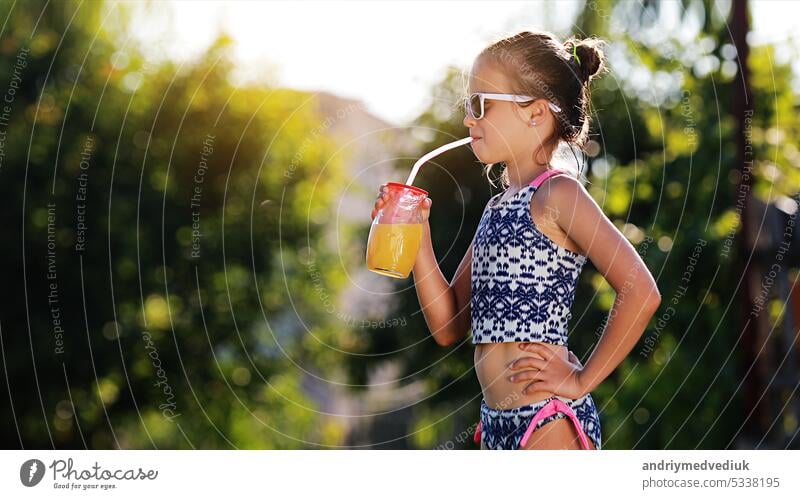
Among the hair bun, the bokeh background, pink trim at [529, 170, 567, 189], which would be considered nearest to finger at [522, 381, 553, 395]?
pink trim at [529, 170, 567, 189]

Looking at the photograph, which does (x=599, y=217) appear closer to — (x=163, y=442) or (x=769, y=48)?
(x=769, y=48)

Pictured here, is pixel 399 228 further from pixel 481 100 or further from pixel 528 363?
pixel 528 363

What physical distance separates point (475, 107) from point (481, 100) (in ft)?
0.12

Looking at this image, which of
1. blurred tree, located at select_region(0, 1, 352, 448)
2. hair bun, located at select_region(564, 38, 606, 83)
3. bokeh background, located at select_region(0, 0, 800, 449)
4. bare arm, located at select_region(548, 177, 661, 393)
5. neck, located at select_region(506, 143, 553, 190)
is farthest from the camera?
blurred tree, located at select_region(0, 1, 352, 448)

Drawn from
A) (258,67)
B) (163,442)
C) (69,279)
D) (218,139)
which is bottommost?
(163,442)

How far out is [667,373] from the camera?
24.4ft

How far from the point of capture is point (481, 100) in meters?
2.91

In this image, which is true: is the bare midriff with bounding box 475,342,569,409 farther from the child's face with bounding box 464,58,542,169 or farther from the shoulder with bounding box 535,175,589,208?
the child's face with bounding box 464,58,542,169

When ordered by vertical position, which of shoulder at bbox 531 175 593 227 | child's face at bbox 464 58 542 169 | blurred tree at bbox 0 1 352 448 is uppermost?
child's face at bbox 464 58 542 169

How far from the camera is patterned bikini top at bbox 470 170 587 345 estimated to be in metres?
2.80

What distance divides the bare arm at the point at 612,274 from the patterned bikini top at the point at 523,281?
0.37 feet

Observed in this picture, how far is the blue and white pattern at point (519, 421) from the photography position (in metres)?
2.77

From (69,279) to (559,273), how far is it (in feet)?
32.7

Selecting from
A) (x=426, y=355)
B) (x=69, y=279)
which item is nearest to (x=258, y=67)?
(x=69, y=279)
